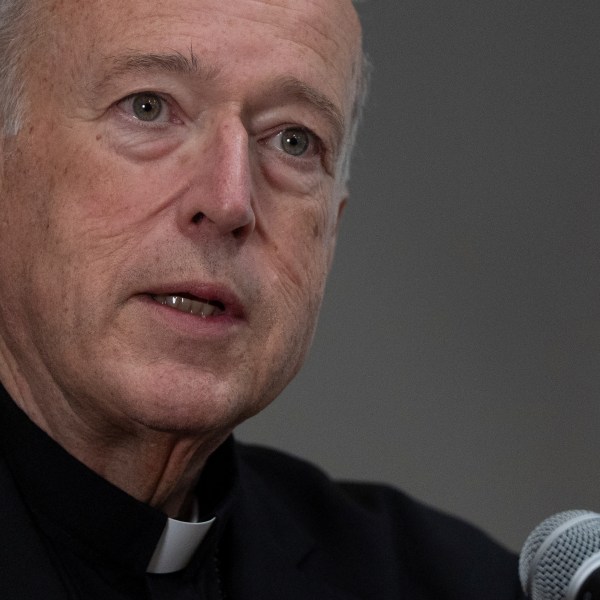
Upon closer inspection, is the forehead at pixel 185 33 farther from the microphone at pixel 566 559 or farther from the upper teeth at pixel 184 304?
the microphone at pixel 566 559

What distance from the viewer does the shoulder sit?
294 centimetres

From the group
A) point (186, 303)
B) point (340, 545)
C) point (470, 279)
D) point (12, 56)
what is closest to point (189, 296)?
point (186, 303)

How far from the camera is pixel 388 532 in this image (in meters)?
3.04

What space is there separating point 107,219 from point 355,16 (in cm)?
81

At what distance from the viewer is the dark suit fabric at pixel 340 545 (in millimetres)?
2686

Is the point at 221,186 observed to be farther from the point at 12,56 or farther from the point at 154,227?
the point at 12,56

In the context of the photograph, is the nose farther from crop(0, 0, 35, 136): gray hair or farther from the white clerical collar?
the white clerical collar

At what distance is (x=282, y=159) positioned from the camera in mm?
2484

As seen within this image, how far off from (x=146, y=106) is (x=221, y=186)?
0.25 m

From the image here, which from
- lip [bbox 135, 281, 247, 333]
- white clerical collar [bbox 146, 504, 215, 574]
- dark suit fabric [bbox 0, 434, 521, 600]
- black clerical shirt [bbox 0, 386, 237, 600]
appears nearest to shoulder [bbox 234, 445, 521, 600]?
dark suit fabric [bbox 0, 434, 521, 600]

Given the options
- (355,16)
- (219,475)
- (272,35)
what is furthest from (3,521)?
(355,16)

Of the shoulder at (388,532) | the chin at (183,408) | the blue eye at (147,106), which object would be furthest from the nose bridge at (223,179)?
the shoulder at (388,532)

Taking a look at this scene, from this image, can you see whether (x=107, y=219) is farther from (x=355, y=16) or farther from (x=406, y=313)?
(x=406, y=313)

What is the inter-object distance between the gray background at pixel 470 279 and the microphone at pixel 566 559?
6.78 ft
